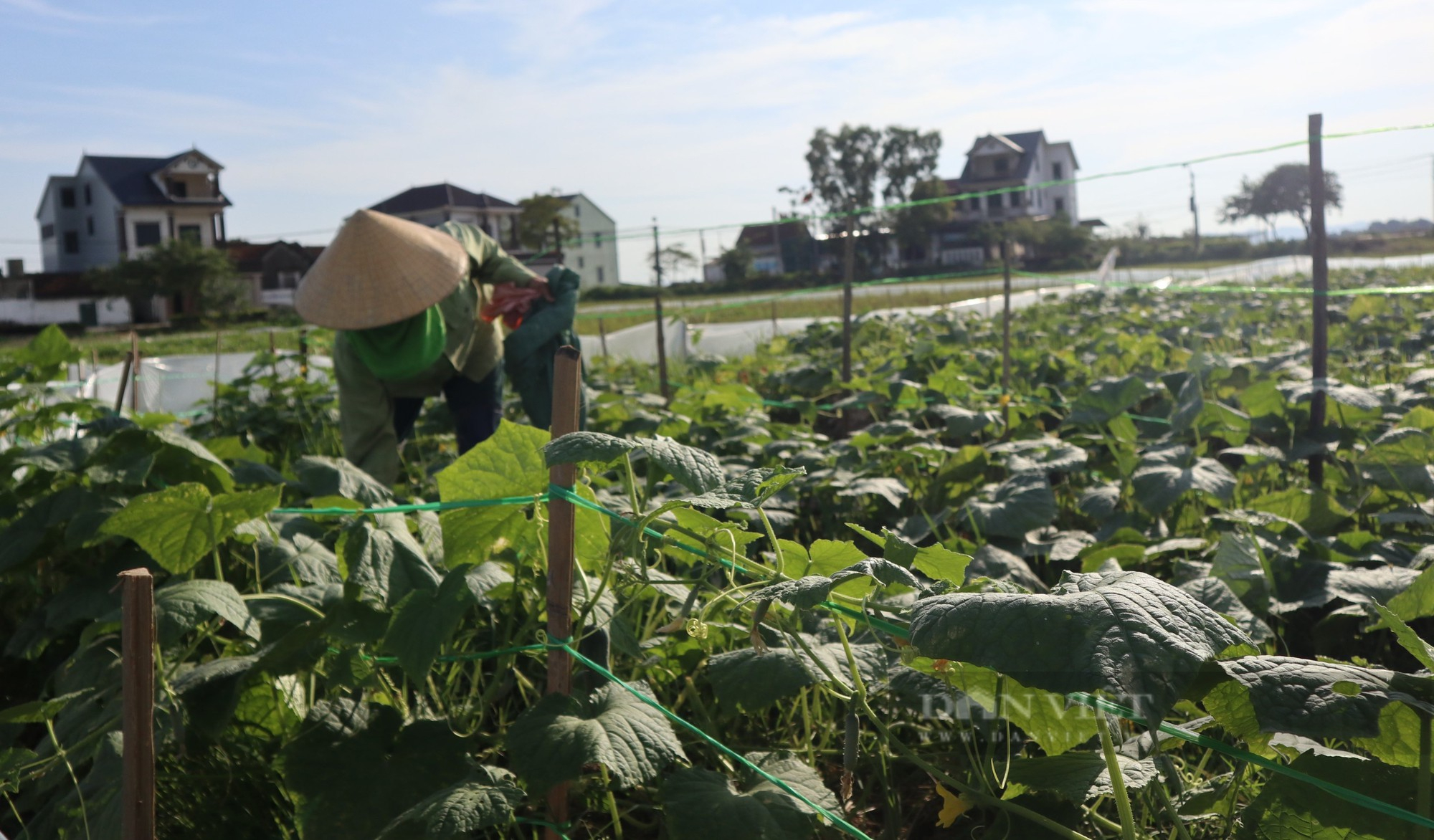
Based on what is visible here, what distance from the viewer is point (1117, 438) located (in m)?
3.69

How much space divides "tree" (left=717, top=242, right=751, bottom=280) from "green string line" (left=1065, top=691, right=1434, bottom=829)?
30.8 m

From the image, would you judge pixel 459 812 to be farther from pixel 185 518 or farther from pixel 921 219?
pixel 921 219

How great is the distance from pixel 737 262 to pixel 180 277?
16.5m

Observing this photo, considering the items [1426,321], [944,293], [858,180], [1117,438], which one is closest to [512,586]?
[1117,438]

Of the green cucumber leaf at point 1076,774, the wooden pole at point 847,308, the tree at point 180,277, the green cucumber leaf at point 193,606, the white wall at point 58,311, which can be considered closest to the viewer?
the green cucumber leaf at point 1076,774

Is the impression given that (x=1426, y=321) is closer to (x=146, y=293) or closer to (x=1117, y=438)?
(x=1117, y=438)

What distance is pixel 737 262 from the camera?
112ft

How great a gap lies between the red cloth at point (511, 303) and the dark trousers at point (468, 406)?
215mm

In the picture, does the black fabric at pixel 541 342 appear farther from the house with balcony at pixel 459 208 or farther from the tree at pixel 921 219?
the house with balcony at pixel 459 208

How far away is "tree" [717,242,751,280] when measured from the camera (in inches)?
1293

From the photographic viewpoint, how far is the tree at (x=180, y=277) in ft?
105

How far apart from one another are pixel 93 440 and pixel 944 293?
18210 mm

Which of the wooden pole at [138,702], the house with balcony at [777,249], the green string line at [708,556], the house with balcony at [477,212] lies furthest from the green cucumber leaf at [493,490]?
the house with balcony at [477,212]

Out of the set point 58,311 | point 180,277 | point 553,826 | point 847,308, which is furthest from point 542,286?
point 58,311
